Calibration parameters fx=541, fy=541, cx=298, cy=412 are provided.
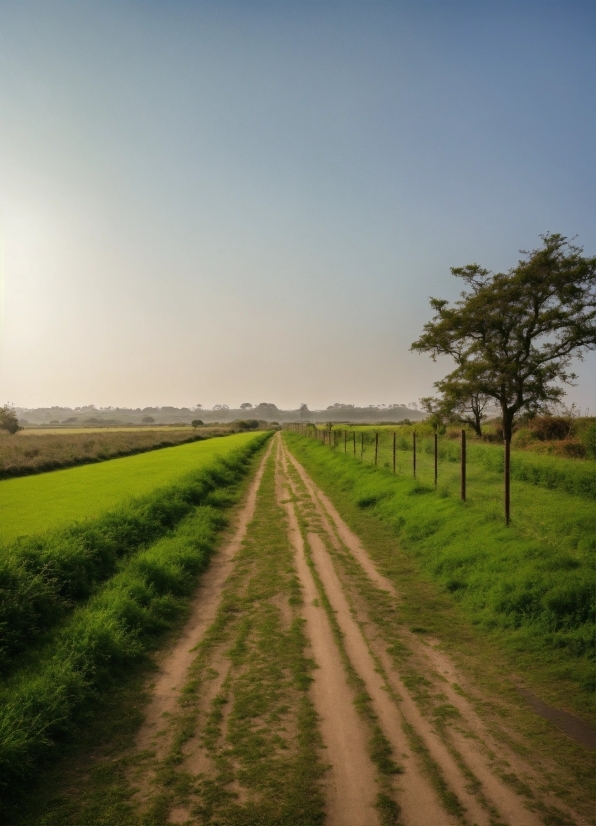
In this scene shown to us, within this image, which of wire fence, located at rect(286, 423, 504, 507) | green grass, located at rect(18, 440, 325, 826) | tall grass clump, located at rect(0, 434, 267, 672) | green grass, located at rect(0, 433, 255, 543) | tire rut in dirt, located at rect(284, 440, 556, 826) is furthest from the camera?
wire fence, located at rect(286, 423, 504, 507)

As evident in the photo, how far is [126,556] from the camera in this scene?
10.7 m

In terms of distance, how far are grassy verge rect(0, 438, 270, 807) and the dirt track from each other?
0.60 metres

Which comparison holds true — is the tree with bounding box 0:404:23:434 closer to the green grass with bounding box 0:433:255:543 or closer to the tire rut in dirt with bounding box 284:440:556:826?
the green grass with bounding box 0:433:255:543

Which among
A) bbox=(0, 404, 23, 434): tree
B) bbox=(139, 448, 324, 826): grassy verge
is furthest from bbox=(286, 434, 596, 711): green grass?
bbox=(0, 404, 23, 434): tree

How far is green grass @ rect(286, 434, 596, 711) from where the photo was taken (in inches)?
259

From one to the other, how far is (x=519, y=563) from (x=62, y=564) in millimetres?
7285

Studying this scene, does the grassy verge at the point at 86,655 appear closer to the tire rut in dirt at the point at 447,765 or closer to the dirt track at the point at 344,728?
the dirt track at the point at 344,728

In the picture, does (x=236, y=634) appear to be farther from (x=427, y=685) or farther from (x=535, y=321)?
(x=535, y=321)

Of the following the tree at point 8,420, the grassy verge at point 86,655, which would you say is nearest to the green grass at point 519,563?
the grassy verge at point 86,655

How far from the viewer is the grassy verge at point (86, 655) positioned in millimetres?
4523

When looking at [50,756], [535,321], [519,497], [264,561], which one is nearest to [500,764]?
[50,756]

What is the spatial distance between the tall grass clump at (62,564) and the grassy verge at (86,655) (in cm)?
33

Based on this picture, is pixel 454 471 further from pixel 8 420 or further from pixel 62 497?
pixel 8 420

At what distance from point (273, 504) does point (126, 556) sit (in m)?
7.80
